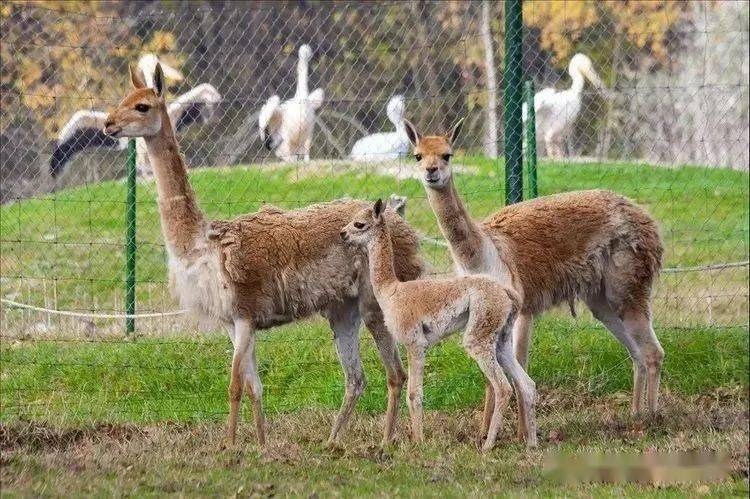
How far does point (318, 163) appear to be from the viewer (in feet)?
47.5

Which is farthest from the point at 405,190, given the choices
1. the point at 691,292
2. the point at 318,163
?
the point at 691,292

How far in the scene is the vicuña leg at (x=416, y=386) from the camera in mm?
7930

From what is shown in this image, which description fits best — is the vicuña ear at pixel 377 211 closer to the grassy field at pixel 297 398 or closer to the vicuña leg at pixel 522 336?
the vicuña leg at pixel 522 336

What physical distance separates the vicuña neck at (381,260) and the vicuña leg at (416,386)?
0.48 m

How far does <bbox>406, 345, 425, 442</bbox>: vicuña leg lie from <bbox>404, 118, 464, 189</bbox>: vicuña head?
113 centimetres

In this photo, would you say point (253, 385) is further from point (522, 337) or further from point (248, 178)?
point (248, 178)

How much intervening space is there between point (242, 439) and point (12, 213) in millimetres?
7854

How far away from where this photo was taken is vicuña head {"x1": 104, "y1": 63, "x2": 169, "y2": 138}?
8.29 metres

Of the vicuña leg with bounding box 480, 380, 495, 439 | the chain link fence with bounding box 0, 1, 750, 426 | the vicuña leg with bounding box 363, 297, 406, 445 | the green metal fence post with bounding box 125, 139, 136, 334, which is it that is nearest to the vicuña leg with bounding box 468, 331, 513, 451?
the vicuña leg with bounding box 480, 380, 495, 439

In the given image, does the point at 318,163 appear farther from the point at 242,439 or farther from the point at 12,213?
the point at 242,439

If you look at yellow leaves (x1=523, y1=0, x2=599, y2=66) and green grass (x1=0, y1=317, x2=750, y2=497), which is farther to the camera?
yellow leaves (x1=523, y1=0, x2=599, y2=66)

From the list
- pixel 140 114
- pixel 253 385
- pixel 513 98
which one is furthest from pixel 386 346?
pixel 513 98

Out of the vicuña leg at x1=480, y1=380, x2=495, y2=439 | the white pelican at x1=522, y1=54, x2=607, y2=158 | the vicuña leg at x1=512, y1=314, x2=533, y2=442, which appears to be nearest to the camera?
the vicuña leg at x1=480, y1=380, x2=495, y2=439

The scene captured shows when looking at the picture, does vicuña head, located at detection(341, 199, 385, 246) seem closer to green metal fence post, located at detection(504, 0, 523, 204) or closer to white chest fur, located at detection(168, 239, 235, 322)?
white chest fur, located at detection(168, 239, 235, 322)
